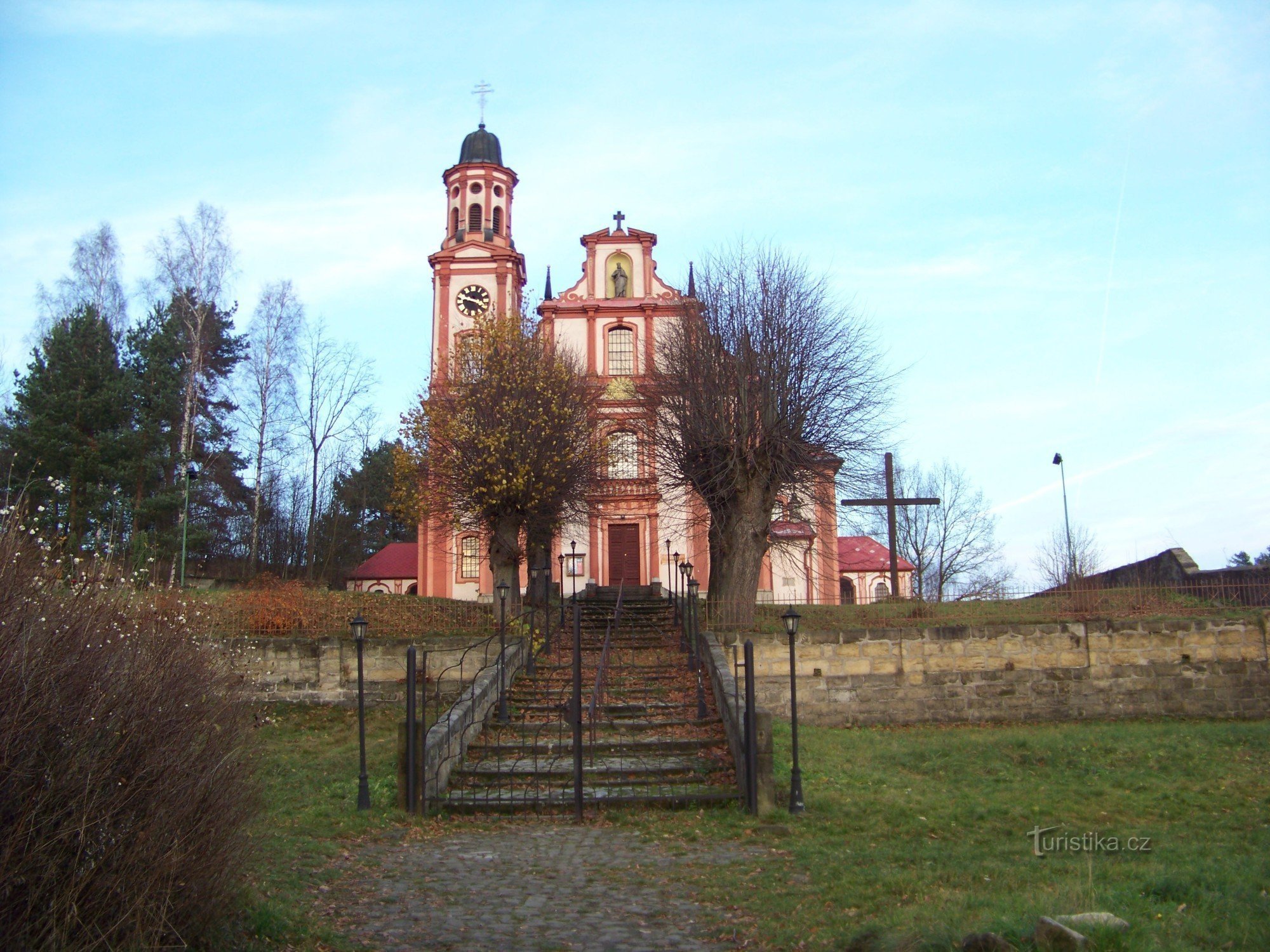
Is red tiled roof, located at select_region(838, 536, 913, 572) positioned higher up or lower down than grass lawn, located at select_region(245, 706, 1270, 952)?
higher up

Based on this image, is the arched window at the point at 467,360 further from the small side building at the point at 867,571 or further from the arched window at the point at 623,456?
the small side building at the point at 867,571

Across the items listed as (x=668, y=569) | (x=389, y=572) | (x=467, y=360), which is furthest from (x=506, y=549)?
(x=389, y=572)

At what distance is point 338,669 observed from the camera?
1644 cm

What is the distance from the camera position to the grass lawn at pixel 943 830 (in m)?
5.71

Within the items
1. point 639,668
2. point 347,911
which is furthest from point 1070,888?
point 639,668

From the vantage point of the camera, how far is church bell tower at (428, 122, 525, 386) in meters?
32.7

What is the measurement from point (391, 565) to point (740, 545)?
28.6 m

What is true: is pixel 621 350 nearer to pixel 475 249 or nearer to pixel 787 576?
pixel 475 249

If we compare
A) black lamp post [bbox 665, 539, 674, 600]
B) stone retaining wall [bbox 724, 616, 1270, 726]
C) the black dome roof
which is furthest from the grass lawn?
the black dome roof

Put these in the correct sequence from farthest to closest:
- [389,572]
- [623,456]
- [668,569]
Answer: [389,572]
[668,569]
[623,456]

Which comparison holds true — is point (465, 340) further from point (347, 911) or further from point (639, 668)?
point (347, 911)

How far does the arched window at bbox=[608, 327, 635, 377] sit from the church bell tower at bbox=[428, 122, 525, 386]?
3.22m

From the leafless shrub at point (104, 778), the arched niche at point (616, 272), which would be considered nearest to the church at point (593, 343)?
the arched niche at point (616, 272)

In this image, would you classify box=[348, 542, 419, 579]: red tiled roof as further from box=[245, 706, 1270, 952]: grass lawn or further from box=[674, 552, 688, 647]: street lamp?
box=[245, 706, 1270, 952]: grass lawn
